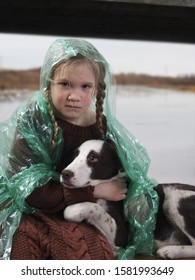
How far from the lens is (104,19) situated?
123cm

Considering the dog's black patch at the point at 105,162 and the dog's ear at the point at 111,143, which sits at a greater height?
the dog's ear at the point at 111,143

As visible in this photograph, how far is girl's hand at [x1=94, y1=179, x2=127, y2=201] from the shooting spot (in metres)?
1.16

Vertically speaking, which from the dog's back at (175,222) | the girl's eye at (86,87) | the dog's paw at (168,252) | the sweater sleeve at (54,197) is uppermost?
the girl's eye at (86,87)

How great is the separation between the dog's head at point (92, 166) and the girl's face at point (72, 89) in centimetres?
10

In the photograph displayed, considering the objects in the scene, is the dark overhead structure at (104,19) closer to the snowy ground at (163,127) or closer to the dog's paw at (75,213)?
the snowy ground at (163,127)

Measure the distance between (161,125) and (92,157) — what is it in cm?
26

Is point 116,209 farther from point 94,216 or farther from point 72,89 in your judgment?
point 72,89

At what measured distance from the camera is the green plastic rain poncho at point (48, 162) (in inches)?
43.9

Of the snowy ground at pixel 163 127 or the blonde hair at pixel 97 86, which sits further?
the snowy ground at pixel 163 127

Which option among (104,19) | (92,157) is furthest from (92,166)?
(104,19)

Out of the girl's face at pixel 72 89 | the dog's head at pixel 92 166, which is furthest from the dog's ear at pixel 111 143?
the girl's face at pixel 72 89

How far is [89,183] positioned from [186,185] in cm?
31

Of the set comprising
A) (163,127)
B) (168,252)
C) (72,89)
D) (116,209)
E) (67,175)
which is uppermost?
(72,89)

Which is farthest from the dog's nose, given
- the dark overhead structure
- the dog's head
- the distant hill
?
the dark overhead structure
